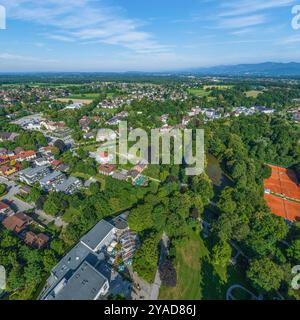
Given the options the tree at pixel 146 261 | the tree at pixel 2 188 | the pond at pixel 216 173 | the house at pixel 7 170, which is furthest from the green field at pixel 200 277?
the house at pixel 7 170

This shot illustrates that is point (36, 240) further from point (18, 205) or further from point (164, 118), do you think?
point (164, 118)

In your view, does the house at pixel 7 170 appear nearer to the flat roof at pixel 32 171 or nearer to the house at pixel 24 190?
the flat roof at pixel 32 171

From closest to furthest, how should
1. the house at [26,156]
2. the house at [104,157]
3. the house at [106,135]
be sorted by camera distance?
the house at [104,157] < the house at [26,156] < the house at [106,135]

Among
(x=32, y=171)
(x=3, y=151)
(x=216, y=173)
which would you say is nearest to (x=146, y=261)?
(x=216, y=173)

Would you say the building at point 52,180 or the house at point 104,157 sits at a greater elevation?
the house at point 104,157
